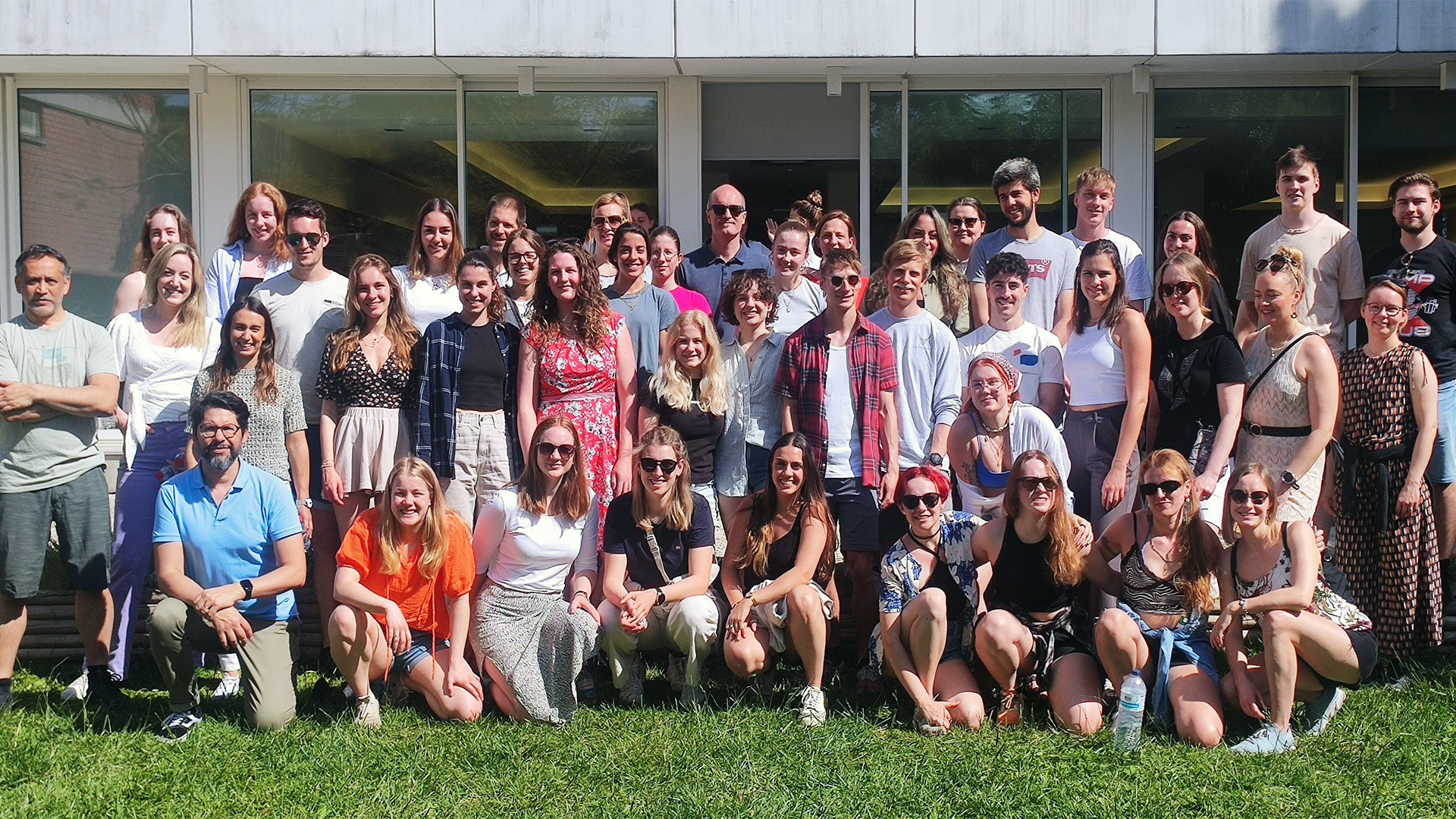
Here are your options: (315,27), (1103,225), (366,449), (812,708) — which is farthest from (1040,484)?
(315,27)

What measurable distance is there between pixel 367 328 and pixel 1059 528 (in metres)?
3.05

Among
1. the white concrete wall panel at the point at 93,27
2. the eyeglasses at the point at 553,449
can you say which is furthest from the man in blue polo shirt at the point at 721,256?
the white concrete wall panel at the point at 93,27

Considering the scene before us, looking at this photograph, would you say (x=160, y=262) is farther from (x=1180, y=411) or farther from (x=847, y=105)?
(x=847, y=105)

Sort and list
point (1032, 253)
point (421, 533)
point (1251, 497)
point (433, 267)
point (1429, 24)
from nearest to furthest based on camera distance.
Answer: point (1251, 497) < point (421, 533) < point (433, 267) < point (1032, 253) < point (1429, 24)

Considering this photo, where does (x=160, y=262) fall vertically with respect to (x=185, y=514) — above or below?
above

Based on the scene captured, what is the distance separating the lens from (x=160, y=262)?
5543 mm

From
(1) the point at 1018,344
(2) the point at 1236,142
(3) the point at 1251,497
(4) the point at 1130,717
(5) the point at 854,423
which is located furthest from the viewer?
(2) the point at 1236,142

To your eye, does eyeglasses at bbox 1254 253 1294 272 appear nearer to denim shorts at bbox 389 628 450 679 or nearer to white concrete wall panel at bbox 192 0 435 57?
denim shorts at bbox 389 628 450 679

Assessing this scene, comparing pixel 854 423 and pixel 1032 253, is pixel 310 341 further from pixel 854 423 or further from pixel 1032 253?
pixel 1032 253

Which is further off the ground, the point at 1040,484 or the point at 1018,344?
the point at 1018,344

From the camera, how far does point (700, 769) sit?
440cm

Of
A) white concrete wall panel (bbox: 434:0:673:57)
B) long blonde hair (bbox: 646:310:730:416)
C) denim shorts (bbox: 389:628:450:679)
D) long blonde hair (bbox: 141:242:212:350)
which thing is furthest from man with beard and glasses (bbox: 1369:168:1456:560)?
long blonde hair (bbox: 141:242:212:350)

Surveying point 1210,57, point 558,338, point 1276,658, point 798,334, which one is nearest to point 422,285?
point 558,338

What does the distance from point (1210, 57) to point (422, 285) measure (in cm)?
571
